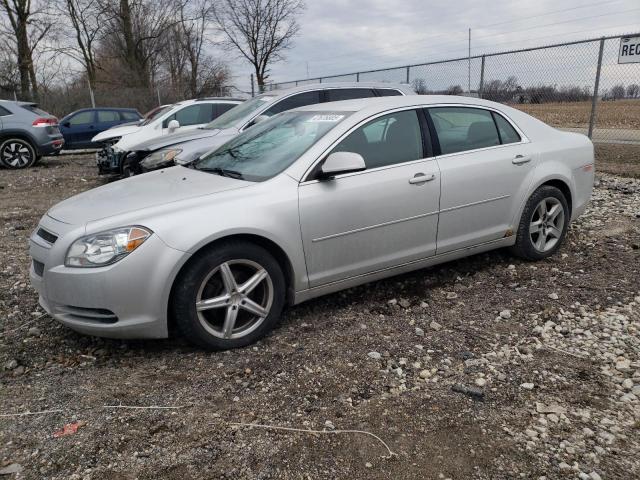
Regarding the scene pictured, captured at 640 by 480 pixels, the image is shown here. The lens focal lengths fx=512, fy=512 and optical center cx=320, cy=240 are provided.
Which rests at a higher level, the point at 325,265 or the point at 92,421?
the point at 325,265

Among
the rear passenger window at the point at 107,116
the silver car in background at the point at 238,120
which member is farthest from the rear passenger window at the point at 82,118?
the silver car in background at the point at 238,120

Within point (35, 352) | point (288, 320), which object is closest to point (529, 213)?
point (288, 320)

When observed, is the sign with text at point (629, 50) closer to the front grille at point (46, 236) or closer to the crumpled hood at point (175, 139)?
the crumpled hood at point (175, 139)

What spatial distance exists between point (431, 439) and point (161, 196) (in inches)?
86.1

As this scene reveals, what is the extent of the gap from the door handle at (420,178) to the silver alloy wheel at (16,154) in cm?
1139

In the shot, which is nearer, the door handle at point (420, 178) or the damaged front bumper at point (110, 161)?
the door handle at point (420, 178)

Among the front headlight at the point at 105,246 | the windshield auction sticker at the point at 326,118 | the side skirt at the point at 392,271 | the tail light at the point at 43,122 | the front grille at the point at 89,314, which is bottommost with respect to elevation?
the side skirt at the point at 392,271

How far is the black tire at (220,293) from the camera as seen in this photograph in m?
3.04

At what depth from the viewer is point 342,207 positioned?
348cm

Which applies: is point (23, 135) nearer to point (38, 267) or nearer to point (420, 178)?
point (38, 267)

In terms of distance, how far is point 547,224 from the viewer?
4645 millimetres

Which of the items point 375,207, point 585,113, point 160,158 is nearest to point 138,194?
point 375,207

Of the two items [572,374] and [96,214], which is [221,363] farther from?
[572,374]

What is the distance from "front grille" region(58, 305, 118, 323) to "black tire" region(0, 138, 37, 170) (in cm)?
1076
